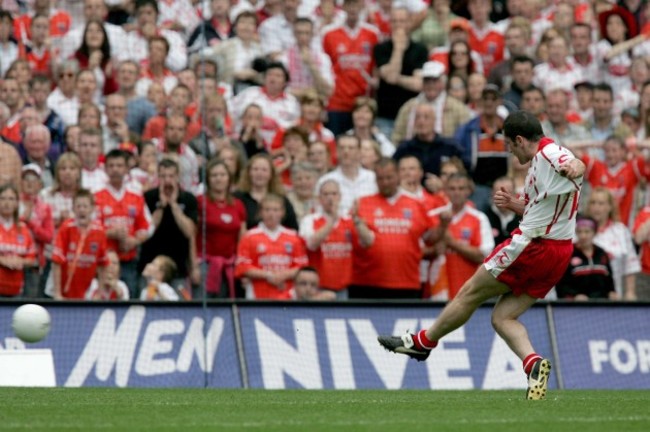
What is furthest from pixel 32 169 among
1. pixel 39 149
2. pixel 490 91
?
pixel 490 91

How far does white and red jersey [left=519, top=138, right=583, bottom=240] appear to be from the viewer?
10.6 meters

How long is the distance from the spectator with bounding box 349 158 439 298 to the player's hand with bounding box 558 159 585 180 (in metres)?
5.62

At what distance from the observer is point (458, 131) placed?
17891 millimetres

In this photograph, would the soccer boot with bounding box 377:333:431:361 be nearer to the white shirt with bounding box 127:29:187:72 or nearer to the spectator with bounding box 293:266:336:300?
the spectator with bounding box 293:266:336:300

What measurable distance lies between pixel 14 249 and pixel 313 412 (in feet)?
21.2

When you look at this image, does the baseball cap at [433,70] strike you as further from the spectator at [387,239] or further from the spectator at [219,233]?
the spectator at [219,233]

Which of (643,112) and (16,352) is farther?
(643,112)

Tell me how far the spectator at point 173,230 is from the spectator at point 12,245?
1.31 m

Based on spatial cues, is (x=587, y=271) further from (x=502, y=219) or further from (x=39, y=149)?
(x=39, y=149)

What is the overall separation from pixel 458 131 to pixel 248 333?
424cm

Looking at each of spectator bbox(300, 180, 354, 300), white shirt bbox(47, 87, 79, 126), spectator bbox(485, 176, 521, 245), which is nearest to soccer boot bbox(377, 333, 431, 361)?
spectator bbox(300, 180, 354, 300)

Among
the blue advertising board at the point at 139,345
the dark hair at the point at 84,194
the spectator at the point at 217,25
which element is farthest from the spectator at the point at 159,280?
the spectator at the point at 217,25

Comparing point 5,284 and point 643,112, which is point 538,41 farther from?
point 5,284

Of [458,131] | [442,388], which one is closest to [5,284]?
[442,388]
